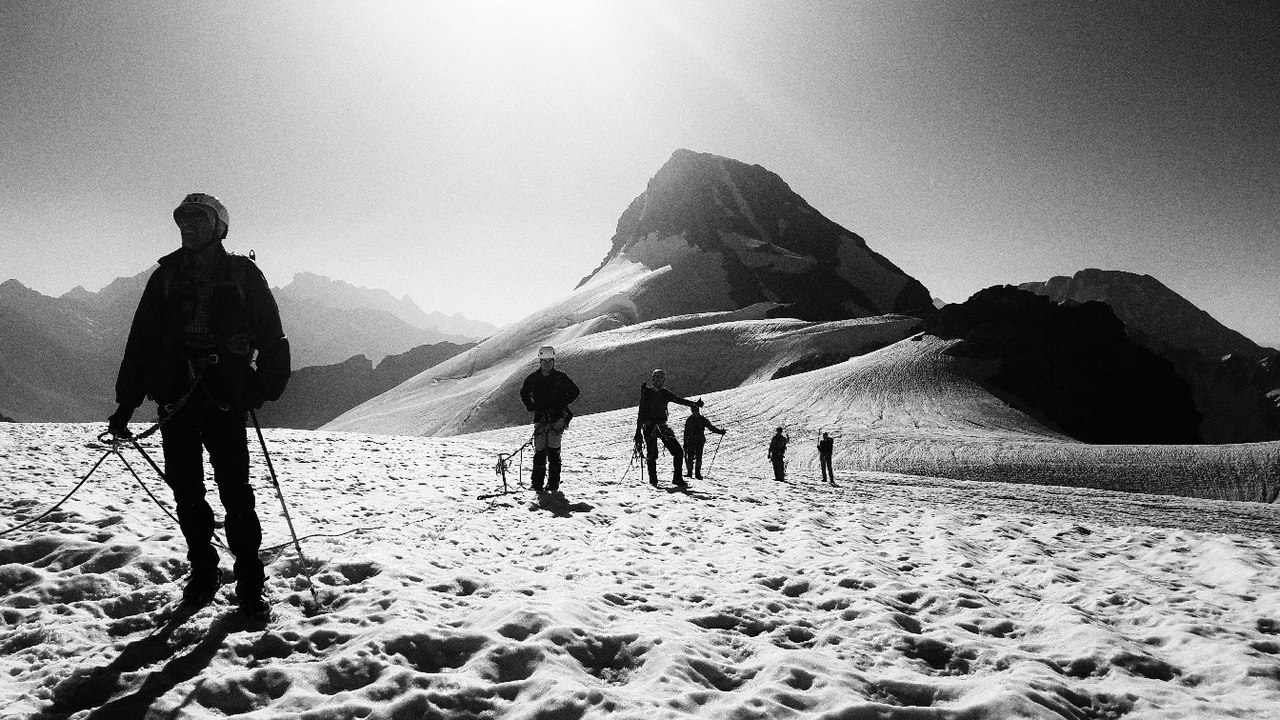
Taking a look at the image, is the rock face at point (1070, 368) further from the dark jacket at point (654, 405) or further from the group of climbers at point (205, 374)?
the group of climbers at point (205, 374)

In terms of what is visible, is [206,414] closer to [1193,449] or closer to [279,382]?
[279,382]

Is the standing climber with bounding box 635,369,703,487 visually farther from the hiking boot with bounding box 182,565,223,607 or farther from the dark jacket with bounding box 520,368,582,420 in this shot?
the hiking boot with bounding box 182,565,223,607

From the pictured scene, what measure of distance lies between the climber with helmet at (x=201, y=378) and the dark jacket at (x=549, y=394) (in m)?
7.27

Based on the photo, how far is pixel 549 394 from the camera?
39.1ft

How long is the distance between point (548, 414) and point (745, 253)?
15068 centimetres

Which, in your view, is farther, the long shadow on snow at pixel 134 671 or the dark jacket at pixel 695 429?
the dark jacket at pixel 695 429

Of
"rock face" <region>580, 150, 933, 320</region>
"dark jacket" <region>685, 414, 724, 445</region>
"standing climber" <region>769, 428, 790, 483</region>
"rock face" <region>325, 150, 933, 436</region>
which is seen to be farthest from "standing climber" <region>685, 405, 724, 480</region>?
"rock face" <region>580, 150, 933, 320</region>

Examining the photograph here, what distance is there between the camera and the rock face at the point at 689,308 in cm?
7394

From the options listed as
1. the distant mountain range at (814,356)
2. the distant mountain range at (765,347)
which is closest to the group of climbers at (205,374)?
the distant mountain range at (814,356)

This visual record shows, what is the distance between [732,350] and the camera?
259ft

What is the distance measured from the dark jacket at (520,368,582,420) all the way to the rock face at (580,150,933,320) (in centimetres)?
10124

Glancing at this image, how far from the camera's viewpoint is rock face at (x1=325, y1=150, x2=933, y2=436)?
A: 243ft

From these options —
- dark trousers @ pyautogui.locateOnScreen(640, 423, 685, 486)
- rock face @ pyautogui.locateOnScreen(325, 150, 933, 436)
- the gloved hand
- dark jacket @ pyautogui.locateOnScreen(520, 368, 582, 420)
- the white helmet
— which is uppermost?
rock face @ pyautogui.locateOnScreen(325, 150, 933, 436)

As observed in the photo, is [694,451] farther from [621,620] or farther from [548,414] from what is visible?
[621,620]
